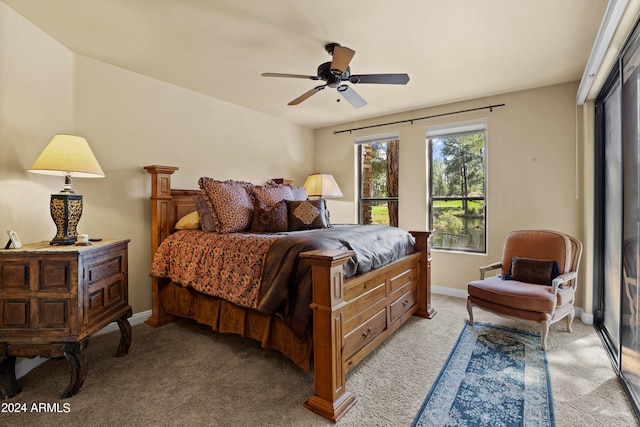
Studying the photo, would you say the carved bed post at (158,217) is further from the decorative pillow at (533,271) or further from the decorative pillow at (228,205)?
the decorative pillow at (533,271)

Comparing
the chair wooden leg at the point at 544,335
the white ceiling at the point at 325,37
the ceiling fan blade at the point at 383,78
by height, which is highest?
the white ceiling at the point at 325,37

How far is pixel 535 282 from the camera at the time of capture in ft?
9.10

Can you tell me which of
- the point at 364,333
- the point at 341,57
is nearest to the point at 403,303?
the point at 364,333

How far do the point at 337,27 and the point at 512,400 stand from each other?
269 cm

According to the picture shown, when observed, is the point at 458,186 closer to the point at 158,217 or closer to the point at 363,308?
the point at 363,308

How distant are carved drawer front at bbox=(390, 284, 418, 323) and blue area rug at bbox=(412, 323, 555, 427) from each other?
491 mm

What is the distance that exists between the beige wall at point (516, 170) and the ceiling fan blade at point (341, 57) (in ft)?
7.42

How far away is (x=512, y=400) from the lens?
69.9 inches

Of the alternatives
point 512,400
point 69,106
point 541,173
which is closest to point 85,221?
point 69,106

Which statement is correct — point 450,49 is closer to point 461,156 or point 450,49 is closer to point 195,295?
point 461,156

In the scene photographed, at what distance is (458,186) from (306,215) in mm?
2238

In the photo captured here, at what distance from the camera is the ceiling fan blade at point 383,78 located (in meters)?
2.30

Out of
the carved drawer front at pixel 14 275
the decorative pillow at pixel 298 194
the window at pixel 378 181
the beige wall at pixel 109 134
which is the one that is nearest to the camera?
the carved drawer front at pixel 14 275

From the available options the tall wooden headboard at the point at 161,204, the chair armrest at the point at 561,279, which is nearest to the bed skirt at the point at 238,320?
the tall wooden headboard at the point at 161,204
